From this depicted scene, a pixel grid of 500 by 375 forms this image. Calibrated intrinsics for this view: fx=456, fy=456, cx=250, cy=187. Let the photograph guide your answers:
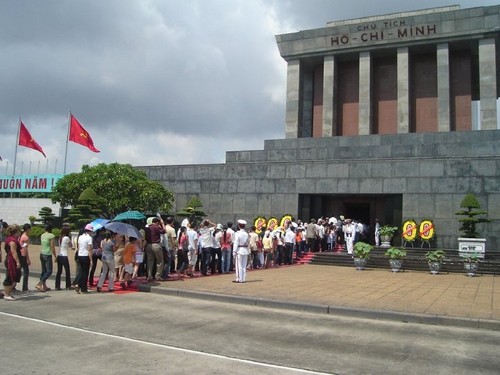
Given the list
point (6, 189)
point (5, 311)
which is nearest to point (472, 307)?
point (5, 311)

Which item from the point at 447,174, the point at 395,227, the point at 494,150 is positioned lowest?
the point at 395,227

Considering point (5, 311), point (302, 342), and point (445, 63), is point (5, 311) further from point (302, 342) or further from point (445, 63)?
point (445, 63)

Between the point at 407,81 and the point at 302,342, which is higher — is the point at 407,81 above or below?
above

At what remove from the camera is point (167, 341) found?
7.02 meters

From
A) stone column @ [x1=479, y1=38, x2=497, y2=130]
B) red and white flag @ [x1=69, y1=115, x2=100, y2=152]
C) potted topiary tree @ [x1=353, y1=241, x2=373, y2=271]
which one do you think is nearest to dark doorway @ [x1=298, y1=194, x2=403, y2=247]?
potted topiary tree @ [x1=353, y1=241, x2=373, y2=271]

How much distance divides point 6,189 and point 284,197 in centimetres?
4476

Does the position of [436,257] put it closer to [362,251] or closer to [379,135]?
[362,251]

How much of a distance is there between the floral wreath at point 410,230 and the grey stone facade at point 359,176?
62 cm

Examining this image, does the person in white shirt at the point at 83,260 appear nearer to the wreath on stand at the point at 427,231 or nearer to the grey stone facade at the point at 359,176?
the grey stone facade at the point at 359,176

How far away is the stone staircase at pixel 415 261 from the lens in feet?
57.4

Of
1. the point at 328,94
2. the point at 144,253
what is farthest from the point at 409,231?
the point at 144,253

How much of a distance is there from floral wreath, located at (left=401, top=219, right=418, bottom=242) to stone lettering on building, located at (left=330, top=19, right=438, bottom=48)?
14.1m

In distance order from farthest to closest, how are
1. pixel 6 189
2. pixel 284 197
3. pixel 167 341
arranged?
pixel 6 189, pixel 284 197, pixel 167 341

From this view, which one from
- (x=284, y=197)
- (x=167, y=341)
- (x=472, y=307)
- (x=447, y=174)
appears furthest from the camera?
(x=284, y=197)
